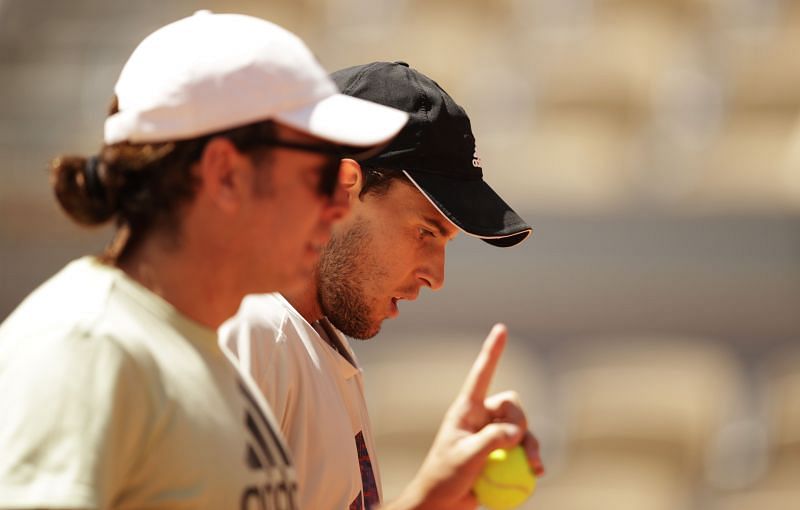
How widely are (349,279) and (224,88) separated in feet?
3.27

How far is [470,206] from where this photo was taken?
7.53ft

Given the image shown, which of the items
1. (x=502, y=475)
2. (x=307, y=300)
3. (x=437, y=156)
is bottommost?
(x=502, y=475)

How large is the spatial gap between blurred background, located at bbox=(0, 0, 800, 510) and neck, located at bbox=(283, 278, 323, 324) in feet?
11.7

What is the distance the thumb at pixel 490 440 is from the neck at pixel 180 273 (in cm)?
41

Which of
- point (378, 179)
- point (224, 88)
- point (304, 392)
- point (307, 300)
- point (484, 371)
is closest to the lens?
point (224, 88)

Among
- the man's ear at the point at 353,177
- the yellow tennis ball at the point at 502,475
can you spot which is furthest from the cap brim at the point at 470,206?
the yellow tennis ball at the point at 502,475

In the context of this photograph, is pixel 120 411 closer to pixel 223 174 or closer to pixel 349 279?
Result: pixel 223 174

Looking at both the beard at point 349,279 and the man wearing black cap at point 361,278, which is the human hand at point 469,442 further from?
the beard at point 349,279

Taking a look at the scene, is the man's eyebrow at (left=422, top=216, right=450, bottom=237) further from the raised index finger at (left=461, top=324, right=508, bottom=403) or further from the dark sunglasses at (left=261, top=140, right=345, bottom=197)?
the dark sunglasses at (left=261, top=140, right=345, bottom=197)

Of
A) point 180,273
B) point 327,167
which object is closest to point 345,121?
point 327,167

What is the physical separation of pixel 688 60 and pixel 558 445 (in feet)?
7.77

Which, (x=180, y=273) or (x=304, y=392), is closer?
(x=180, y=273)

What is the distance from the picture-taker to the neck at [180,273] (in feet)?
4.49

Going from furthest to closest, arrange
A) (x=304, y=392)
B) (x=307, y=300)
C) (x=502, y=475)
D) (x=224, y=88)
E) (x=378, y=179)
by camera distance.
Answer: (x=378, y=179) < (x=307, y=300) < (x=304, y=392) < (x=502, y=475) < (x=224, y=88)
